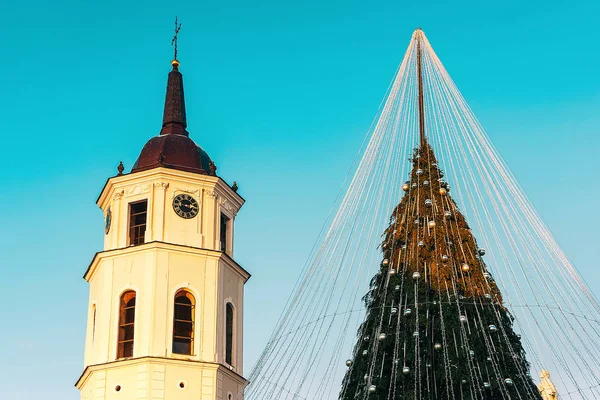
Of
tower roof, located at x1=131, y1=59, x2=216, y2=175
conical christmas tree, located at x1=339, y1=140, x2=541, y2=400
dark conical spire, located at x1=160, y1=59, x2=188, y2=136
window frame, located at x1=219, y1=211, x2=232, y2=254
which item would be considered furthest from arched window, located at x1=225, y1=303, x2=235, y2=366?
conical christmas tree, located at x1=339, y1=140, x2=541, y2=400

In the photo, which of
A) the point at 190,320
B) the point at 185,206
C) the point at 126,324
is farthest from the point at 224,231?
the point at 126,324

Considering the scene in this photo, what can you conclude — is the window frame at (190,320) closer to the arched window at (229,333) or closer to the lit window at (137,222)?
the arched window at (229,333)

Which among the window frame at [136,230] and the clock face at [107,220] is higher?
the clock face at [107,220]

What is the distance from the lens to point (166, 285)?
3759 centimetres

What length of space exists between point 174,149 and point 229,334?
24.4 feet

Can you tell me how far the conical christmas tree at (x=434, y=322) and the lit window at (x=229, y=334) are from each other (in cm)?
1376

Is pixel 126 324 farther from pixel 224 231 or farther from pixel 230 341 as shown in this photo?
pixel 224 231

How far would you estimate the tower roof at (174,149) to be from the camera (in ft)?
132

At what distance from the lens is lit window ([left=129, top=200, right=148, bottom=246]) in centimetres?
3922

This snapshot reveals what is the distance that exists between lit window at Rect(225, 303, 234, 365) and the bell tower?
0.04 meters

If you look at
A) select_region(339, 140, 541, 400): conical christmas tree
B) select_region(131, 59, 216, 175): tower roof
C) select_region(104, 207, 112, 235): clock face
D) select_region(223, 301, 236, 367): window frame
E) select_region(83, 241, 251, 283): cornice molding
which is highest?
select_region(131, 59, 216, 175): tower roof

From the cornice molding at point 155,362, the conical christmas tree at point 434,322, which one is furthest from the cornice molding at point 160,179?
the conical christmas tree at point 434,322

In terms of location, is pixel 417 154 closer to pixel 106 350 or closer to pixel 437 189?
pixel 437 189

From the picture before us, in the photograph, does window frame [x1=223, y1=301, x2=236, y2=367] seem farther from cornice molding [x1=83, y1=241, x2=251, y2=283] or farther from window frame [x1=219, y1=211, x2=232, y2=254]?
window frame [x1=219, y1=211, x2=232, y2=254]
